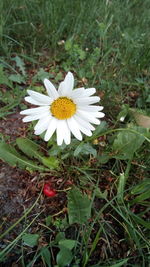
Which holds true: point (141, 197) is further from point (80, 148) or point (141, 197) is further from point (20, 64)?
point (20, 64)

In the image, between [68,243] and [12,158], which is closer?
[68,243]

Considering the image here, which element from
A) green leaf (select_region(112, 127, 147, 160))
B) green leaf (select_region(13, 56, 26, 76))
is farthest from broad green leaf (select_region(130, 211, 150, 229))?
green leaf (select_region(13, 56, 26, 76))

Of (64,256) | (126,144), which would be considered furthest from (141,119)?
(64,256)

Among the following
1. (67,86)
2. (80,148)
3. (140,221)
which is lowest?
(140,221)

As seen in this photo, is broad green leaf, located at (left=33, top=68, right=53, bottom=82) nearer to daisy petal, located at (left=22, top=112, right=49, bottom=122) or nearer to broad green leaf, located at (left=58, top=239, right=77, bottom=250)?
daisy petal, located at (left=22, top=112, right=49, bottom=122)

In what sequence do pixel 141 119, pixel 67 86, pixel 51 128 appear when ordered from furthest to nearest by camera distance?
pixel 141 119 < pixel 51 128 < pixel 67 86

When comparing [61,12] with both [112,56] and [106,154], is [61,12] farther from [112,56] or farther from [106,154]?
[106,154]
